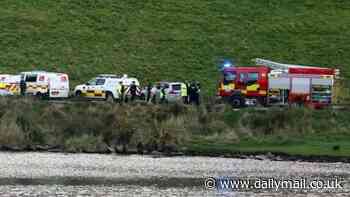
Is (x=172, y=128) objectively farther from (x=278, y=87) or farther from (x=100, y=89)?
(x=100, y=89)

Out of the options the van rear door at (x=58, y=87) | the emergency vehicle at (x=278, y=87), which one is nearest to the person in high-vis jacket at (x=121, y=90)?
the van rear door at (x=58, y=87)

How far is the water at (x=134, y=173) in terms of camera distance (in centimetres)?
2825

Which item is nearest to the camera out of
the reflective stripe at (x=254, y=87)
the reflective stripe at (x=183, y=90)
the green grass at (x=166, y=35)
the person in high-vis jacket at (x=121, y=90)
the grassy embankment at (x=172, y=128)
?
the grassy embankment at (x=172, y=128)

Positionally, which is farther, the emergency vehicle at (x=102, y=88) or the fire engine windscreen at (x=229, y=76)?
the emergency vehicle at (x=102, y=88)

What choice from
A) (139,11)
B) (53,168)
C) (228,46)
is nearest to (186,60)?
Answer: (228,46)

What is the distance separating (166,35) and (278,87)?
82.0ft

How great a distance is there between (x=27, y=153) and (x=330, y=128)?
15.8 metres

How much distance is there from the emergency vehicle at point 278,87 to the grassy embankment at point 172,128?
4973 mm

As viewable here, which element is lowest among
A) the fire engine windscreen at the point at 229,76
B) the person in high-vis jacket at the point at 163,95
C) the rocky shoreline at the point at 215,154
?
the rocky shoreline at the point at 215,154

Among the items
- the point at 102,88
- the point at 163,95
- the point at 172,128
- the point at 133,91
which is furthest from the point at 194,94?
the point at 172,128

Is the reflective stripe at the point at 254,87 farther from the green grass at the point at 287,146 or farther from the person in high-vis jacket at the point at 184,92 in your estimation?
the green grass at the point at 287,146

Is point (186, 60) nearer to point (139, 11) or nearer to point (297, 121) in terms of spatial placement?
point (139, 11)

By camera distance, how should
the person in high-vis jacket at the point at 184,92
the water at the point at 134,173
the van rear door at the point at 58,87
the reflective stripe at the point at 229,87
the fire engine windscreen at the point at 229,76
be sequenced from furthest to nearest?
the van rear door at the point at 58,87, the fire engine windscreen at the point at 229,76, the person in high-vis jacket at the point at 184,92, the reflective stripe at the point at 229,87, the water at the point at 134,173

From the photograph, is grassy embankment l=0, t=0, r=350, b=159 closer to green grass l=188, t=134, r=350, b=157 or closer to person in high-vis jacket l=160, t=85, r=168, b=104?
green grass l=188, t=134, r=350, b=157
